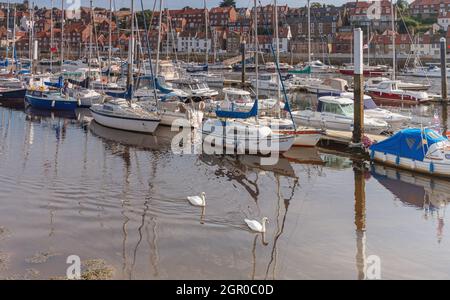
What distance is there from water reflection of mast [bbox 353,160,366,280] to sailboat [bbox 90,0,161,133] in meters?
12.1

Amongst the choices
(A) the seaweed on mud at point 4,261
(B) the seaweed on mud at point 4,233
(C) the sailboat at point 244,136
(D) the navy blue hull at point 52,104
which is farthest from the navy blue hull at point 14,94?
(A) the seaweed on mud at point 4,261

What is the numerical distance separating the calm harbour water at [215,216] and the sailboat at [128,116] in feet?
14.9

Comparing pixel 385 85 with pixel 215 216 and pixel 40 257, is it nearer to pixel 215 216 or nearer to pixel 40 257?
pixel 215 216

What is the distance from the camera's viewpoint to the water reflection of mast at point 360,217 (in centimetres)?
1186

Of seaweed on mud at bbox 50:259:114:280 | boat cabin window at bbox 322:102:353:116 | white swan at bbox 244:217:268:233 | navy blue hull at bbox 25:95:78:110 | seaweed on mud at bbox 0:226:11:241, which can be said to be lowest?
seaweed on mud at bbox 50:259:114:280

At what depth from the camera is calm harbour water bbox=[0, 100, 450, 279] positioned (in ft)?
38.4

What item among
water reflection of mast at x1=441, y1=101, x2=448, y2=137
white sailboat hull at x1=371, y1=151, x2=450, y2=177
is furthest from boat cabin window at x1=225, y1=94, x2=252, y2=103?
white sailboat hull at x1=371, y1=151, x2=450, y2=177

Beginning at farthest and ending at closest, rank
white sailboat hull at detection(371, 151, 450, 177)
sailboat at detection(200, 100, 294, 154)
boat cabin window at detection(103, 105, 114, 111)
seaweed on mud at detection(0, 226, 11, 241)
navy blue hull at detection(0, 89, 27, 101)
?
navy blue hull at detection(0, 89, 27, 101) → boat cabin window at detection(103, 105, 114, 111) → sailboat at detection(200, 100, 294, 154) → white sailboat hull at detection(371, 151, 450, 177) → seaweed on mud at detection(0, 226, 11, 241)

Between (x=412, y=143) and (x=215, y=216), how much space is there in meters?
9.59

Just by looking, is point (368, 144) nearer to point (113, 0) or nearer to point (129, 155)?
point (129, 155)

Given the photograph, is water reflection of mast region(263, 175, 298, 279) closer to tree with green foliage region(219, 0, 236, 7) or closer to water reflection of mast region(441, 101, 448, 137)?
water reflection of mast region(441, 101, 448, 137)

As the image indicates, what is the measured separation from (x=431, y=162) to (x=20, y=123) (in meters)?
26.2

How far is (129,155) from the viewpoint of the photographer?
24672 millimetres
